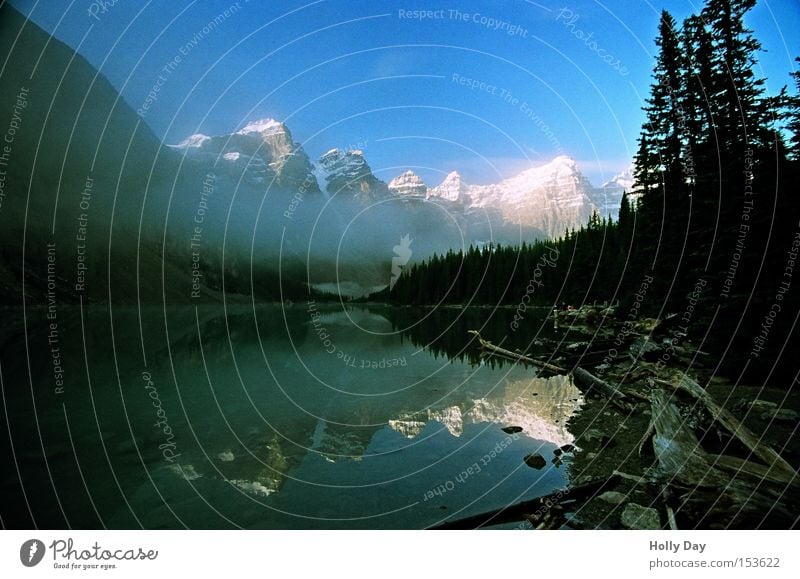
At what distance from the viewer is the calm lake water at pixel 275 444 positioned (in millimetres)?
6492

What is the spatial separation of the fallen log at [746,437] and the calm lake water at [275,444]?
2.84 m

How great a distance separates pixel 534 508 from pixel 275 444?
620cm

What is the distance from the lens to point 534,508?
6.13m

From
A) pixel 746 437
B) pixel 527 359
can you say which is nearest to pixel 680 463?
pixel 746 437

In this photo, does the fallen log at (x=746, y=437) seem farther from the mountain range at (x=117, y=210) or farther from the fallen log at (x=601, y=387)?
the mountain range at (x=117, y=210)

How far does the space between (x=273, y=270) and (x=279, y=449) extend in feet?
619

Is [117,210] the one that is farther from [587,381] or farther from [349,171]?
[587,381]

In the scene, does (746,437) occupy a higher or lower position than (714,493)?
higher

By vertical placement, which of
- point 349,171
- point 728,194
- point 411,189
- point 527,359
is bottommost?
point 527,359

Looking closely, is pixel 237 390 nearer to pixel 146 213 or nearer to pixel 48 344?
pixel 48 344

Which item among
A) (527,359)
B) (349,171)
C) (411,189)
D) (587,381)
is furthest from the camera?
(349,171)

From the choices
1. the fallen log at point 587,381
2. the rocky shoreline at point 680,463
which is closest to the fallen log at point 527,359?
the fallen log at point 587,381

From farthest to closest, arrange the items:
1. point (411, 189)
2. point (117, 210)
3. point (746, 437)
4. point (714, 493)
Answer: point (117, 210) < point (411, 189) < point (746, 437) < point (714, 493)
